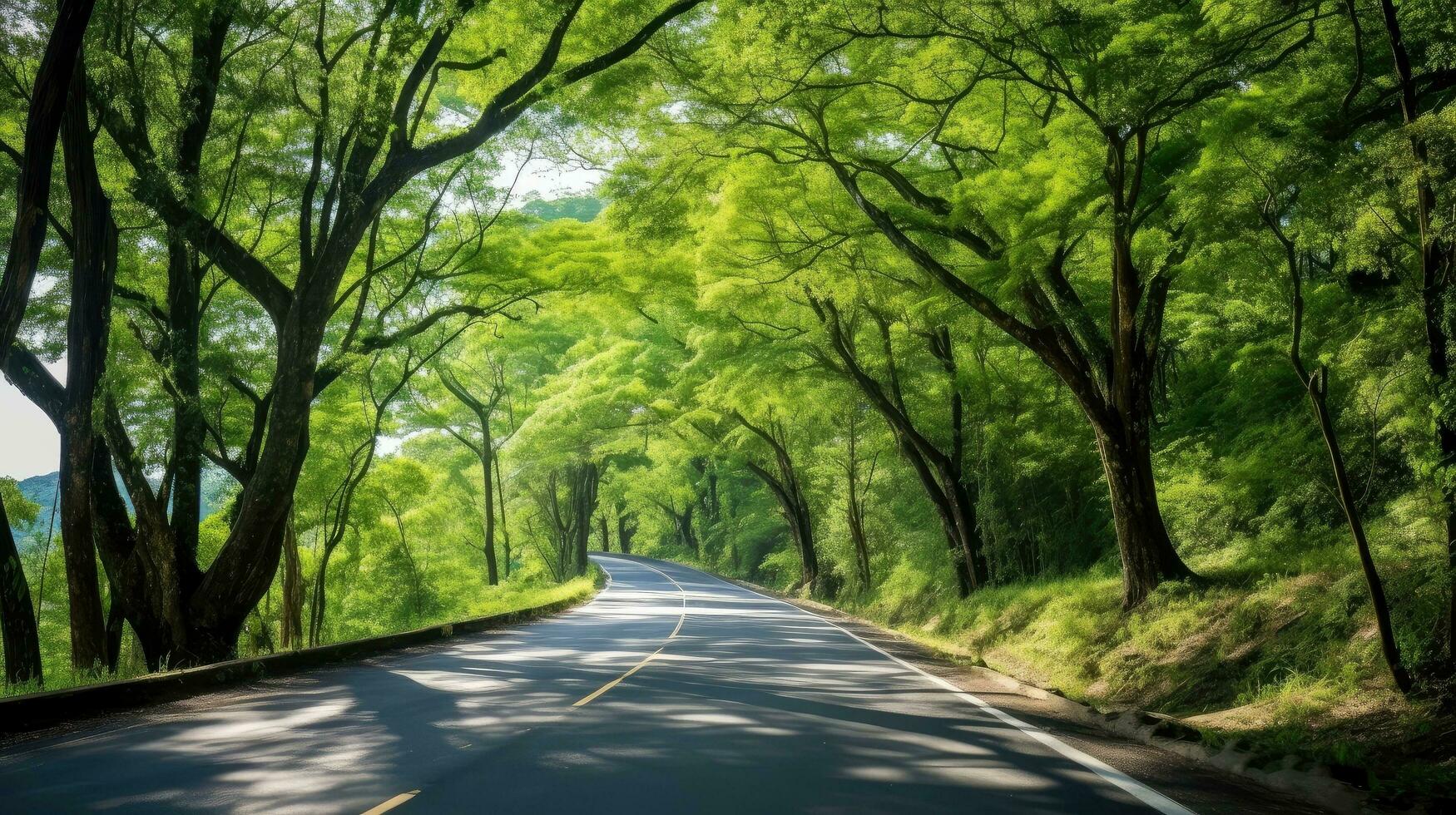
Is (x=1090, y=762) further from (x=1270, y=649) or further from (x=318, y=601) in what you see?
(x=318, y=601)

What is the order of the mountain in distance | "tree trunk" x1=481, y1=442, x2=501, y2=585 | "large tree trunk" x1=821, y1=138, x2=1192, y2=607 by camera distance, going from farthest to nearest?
Answer: "tree trunk" x1=481, y1=442, x2=501, y2=585 < the mountain in distance < "large tree trunk" x1=821, y1=138, x2=1192, y2=607

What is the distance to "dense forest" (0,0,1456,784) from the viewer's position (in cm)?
926

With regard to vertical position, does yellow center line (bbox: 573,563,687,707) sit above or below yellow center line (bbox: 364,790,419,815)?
below

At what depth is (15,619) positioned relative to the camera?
43.3 feet

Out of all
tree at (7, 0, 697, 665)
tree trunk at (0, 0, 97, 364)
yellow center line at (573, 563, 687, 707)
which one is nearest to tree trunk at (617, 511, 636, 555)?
yellow center line at (573, 563, 687, 707)

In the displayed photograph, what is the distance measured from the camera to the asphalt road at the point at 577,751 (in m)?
5.41

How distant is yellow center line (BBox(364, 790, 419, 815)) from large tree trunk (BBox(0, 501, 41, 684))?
10.3 m

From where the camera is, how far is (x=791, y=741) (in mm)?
7262

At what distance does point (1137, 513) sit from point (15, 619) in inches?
601

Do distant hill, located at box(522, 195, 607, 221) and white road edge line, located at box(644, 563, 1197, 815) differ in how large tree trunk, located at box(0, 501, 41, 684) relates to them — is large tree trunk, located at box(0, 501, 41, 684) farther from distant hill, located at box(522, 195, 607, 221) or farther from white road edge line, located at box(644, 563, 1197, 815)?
distant hill, located at box(522, 195, 607, 221)

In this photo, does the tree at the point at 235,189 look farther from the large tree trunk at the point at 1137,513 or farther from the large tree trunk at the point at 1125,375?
the large tree trunk at the point at 1137,513

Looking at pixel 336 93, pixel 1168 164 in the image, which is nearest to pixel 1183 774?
pixel 1168 164

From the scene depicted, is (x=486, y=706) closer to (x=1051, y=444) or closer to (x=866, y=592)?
(x=1051, y=444)

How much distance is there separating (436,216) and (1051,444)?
44.4 feet
